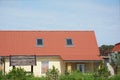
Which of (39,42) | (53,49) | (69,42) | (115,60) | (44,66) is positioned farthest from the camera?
(69,42)

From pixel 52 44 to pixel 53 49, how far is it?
100 cm

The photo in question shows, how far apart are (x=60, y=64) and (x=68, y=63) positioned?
2.95ft

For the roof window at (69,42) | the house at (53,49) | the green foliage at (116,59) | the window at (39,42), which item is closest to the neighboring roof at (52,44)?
the house at (53,49)

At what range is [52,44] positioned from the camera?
40.5 m

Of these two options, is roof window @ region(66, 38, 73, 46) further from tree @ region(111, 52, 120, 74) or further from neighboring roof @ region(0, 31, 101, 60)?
tree @ region(111, 52, 120, 74)

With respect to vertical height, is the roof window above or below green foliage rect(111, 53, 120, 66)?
above

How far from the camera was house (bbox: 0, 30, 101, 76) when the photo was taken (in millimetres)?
37625

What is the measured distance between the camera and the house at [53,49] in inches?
1481

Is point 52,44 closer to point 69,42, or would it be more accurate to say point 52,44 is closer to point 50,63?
point 69,42

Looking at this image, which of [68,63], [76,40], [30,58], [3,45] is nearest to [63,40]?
[76,40]

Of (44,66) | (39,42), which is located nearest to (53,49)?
(39,42)

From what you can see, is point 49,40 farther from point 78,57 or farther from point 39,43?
point 78,57

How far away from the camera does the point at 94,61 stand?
122 ft

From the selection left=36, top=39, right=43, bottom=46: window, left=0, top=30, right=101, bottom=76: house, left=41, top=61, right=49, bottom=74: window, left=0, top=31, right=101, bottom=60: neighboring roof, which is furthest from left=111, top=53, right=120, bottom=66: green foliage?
left=36, top=39, right=43, bottom=46: window
